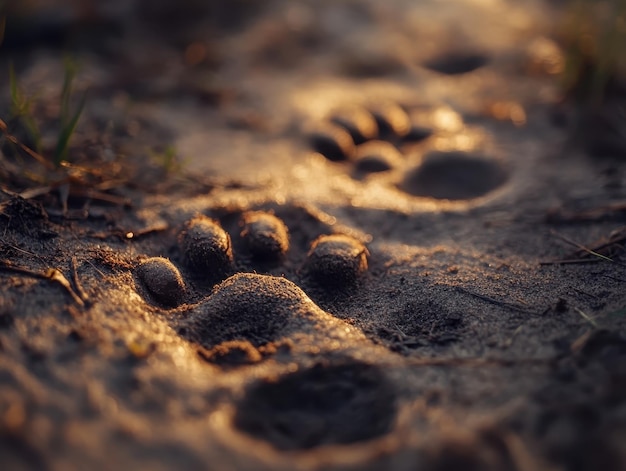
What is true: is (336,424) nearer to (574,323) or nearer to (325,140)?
(574,323)

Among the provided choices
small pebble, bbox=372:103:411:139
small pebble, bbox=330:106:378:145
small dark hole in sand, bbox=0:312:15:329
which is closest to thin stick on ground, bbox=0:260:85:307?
small dark hole in sand, bbox=0:312:15:329

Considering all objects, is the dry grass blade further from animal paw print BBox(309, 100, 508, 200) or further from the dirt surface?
animal paw print BBox(309, 100, 508, 200)

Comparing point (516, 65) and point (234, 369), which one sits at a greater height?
point (516, 65)

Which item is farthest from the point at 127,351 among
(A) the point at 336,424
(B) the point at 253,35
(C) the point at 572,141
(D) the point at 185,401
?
(B) the point at 253,35

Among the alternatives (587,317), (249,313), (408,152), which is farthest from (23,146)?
(587,317)

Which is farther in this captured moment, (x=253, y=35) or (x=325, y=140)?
(x=253, y=35)

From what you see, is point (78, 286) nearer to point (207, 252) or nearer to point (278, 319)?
point (207, 252)

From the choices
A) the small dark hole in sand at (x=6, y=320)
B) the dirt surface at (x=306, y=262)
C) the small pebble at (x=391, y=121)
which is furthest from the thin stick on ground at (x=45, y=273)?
the small pebble at (x=391, y=121)
